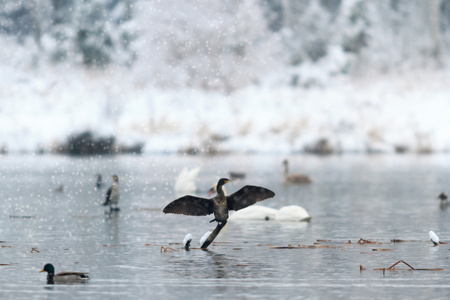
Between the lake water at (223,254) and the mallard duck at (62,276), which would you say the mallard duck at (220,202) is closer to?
the lake water at (223,254)

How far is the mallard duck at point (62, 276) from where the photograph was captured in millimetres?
20797

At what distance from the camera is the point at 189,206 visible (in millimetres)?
25406

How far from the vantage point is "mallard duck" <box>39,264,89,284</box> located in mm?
20797

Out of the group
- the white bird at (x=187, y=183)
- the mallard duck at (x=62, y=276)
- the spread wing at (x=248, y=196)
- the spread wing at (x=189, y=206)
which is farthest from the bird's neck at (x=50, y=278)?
the white bird at (x=187, y=183)

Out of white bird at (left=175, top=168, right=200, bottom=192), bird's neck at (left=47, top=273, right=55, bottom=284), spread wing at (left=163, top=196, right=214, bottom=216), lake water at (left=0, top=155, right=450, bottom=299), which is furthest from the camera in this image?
white bird at (left=175, top=168, right=200, bottom=192)

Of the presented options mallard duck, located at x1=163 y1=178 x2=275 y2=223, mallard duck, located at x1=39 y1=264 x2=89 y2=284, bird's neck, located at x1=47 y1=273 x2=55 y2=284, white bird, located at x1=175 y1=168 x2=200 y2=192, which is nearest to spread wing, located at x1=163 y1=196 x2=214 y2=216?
mallard duck, located at x1=163 y1=178 x2=275 y2=223

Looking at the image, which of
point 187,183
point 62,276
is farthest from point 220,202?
point 187,183

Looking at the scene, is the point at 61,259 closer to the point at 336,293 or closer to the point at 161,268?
the point at 161,268

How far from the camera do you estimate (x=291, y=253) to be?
1010 inches

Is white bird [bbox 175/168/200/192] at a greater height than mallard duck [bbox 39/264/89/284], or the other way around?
white bird [bbox 175/168/200/192]

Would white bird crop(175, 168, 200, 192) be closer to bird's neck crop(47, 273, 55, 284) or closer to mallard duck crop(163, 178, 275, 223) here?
mallard duck crop(163, 178, 275, 223)

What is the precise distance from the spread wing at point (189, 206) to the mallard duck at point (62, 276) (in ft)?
15.1

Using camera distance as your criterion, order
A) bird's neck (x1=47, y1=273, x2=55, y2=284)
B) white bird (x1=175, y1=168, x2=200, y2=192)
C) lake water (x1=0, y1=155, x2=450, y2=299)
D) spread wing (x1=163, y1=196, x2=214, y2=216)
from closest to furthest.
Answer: lake water (x1=0, y1=155, x2=450, y2=299) → bird's neck (x1=47, y1=273, x2=55, y2=284) → spread wing (x1=163, y1=196, x2=214, y2=216) → white bird (x1=175, y1=168, x2=200, y2=192)

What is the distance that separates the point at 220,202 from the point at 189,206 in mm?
879
